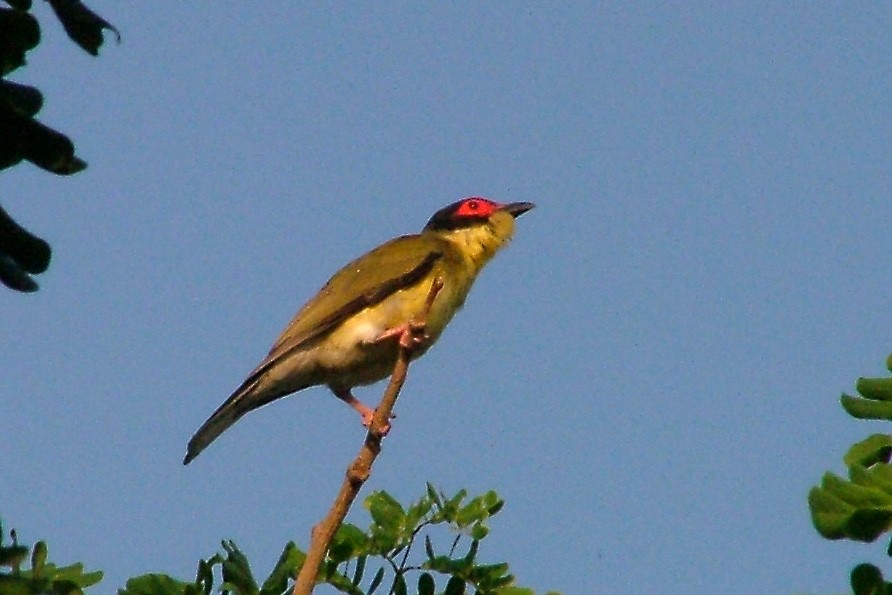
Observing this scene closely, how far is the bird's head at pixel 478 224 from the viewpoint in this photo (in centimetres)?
891

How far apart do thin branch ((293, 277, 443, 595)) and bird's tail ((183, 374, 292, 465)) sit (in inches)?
122

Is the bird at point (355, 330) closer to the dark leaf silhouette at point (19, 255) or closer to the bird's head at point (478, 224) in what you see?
the bird's head at point (478, 224)

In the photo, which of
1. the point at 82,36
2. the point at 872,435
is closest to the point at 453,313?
the point at 872,435

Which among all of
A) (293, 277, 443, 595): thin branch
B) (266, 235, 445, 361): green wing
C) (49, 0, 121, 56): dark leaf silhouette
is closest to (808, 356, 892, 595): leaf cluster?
(293, 277, 443, 595): thin branch

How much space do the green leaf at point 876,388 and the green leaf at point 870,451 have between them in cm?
10

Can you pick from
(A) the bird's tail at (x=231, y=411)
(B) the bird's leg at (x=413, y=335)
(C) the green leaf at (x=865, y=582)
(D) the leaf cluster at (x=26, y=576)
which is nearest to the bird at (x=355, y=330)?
(A) the bird's tail at (x=231, y=411)

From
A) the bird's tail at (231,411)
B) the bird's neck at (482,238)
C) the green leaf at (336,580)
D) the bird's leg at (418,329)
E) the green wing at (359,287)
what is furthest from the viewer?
the bird's neck at (482,238)

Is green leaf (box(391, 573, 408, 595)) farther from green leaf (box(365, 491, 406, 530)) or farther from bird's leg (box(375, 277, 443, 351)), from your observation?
bird's leg (box(375, 277, 443, 351))

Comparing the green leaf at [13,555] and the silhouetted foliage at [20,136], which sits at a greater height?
the silhouetted foliage at [20,136]

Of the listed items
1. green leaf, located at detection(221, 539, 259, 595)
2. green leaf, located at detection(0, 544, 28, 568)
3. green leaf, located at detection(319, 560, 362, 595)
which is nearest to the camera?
green leaf, located at detection(0, 544, 28, 568)

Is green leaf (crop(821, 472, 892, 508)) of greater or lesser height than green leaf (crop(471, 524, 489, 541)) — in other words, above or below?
below

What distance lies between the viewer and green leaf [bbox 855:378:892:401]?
3256mm

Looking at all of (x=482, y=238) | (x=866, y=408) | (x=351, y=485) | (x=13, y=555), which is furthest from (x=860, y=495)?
(x=482, y=238)

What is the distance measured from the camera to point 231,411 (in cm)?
761
